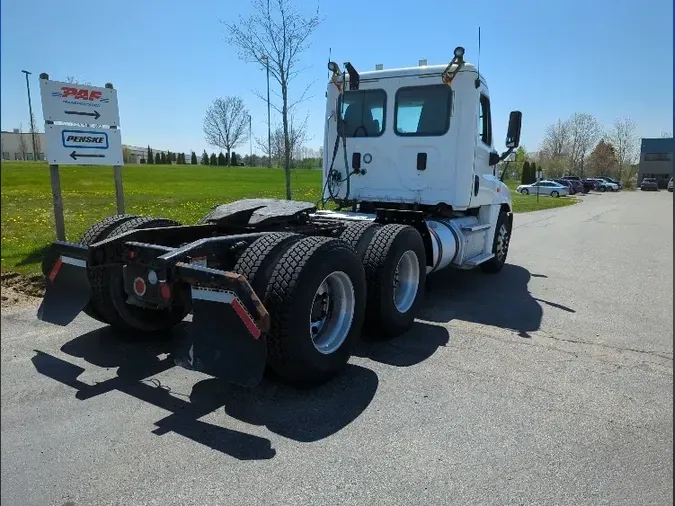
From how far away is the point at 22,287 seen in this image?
18.9 feet

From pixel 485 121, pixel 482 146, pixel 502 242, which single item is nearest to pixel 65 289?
pixel 482 146

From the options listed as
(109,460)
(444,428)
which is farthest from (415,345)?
(109,460)

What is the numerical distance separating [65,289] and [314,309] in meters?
2.01

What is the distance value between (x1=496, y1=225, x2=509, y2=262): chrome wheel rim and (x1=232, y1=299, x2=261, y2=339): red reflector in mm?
6284

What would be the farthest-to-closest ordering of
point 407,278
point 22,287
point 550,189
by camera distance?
point 550,189, point 22,287, point 407,278

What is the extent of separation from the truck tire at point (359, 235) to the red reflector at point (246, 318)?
1.99m

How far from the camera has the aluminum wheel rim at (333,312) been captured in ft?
13.6

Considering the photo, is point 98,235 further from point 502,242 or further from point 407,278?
point 502,242

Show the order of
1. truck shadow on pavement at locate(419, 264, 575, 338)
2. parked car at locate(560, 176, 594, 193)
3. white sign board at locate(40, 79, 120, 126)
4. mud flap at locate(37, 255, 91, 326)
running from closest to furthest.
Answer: mud flap at locate(37, 255, 91, 326), truck shadow on pavement at locate(419, 264, 575, 338), white sign board at locate(40, 79, 120, 126), parked car at locate(560, 176, 594, 193)

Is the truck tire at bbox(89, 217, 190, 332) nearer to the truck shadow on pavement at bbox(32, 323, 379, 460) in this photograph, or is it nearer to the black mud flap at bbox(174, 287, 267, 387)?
the truck shadow on pavement at bbox(32, 323, 379, 460)

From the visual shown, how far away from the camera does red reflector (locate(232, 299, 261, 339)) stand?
324 centimetres

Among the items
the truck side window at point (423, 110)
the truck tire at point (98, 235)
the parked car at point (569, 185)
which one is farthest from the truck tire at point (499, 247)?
the parked car at point (569, 185)

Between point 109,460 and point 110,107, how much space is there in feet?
19.4

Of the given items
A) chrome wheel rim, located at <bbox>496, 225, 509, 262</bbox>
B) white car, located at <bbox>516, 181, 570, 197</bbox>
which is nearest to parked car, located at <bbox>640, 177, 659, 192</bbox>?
white car, located at <bbox>516, 181, 570, 197</bbox>
